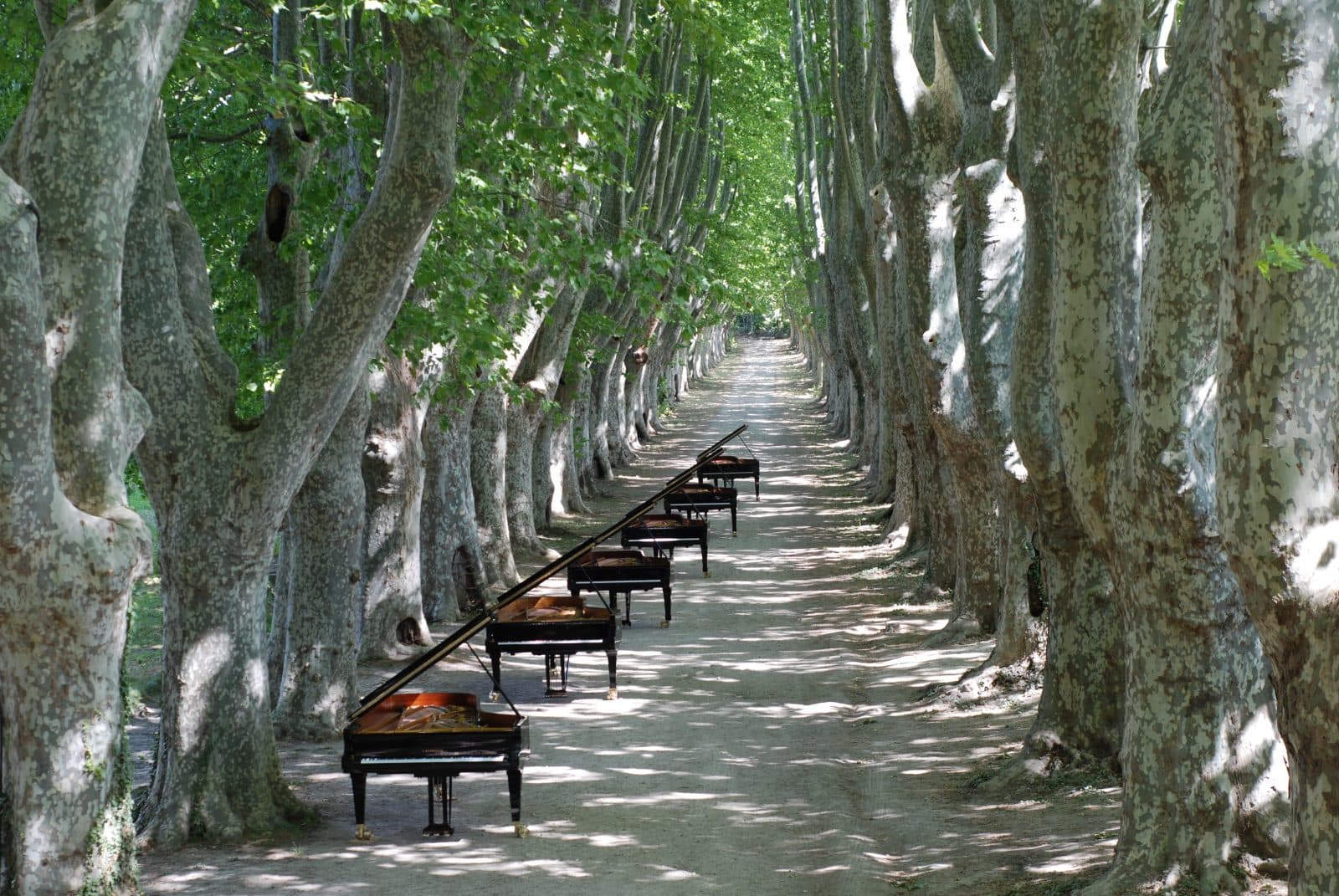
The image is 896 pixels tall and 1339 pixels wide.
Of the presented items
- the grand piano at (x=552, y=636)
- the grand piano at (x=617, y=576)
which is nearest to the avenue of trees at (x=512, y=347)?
the grand piano at (x=552, y=636)

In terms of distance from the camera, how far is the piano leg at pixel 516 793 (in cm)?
984

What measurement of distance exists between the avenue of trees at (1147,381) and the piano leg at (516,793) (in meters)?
3.62

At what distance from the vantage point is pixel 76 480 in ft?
24.4

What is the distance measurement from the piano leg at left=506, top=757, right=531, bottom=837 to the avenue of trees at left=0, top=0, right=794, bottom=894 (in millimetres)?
1535

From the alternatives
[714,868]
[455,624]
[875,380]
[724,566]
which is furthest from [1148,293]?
[875,380]

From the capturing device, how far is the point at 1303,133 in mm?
4660

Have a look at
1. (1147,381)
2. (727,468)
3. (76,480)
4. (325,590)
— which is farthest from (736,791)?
(727,468)

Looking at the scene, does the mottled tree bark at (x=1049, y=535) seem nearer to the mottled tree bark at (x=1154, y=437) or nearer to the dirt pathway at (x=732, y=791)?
the dirt pathway at (x=732, y=791)

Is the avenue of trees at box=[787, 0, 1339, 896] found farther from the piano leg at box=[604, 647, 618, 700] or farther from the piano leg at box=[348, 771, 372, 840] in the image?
the piano leg at box=[348, 771, 372, 840]

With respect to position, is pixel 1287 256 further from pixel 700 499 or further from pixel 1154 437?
pixel 700 499

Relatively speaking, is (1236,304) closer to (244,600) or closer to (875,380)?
(244,600)

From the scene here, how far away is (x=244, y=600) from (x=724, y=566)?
14.5 m

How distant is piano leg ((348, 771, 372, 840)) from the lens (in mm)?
9844

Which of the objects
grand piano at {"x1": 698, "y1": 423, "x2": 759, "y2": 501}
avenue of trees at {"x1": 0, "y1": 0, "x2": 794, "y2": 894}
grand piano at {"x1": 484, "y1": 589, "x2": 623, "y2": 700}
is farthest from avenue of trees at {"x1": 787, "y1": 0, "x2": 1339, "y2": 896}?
grand piano at {"x1": 698, "y1": 423, "x2": 759, "y2": 501}
